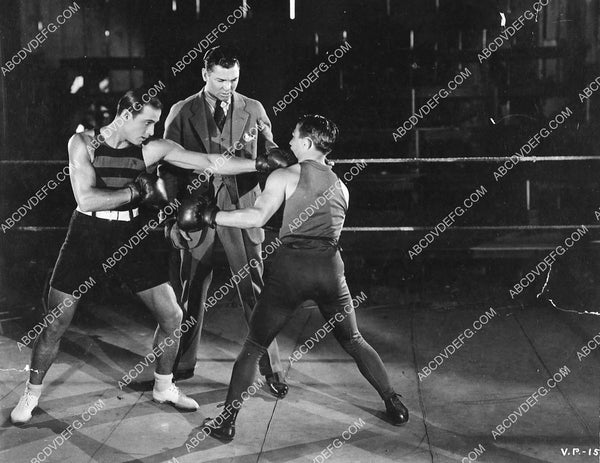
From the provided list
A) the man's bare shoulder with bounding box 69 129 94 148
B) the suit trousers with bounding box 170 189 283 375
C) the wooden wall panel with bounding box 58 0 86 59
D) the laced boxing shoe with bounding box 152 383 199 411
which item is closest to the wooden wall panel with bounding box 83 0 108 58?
the wooden wall panel with bounding box 58 0 86 59

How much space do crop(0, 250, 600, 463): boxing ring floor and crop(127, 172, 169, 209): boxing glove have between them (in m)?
1.19

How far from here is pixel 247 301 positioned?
4508 mm

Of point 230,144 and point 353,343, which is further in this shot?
point 230,144

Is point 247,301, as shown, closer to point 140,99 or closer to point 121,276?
point 121,276

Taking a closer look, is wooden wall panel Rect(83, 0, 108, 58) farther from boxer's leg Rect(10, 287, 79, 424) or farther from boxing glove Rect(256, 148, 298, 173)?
boxer's leg Rect(10, 287, 79, 424)

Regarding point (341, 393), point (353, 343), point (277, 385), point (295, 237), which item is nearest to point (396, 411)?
point (353, 343)

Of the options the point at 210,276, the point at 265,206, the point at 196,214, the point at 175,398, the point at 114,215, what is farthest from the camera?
the point at 210,276

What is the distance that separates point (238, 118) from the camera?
14.9 ft

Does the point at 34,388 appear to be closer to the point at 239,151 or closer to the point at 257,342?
the point at 257,342

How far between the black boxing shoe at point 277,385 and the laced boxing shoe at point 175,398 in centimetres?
49

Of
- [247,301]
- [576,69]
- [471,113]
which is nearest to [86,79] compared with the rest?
[471,113]

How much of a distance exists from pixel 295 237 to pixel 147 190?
2.75 feet

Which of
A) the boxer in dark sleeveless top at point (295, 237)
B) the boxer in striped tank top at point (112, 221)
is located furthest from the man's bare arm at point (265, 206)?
the boxer in striped tank top at point (112, 221)

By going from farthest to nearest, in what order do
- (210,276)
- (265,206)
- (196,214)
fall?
1. (210,276)
2. (196,214)
3. (265,206)
